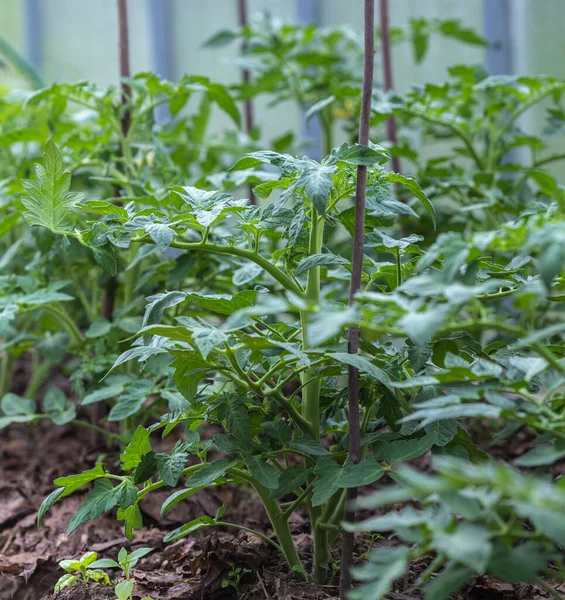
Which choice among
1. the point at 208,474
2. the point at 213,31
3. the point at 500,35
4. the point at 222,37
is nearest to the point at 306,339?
the point at 208,474

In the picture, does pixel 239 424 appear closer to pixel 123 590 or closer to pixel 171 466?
pixel 171 466

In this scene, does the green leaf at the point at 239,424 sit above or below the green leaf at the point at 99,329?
above

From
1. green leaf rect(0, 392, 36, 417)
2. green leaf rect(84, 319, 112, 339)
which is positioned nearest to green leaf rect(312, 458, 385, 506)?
Answer: green leaf rect(84, 319, 112, 339)

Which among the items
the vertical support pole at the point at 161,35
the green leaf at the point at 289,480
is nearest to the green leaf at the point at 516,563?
the green leaf at the point at 289,480

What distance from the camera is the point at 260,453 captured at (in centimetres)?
78

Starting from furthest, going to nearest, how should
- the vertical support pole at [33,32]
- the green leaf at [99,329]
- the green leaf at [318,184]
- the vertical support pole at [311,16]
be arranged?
the vertical support pole at [33,32] → the vertical support pole at [311,16] → the green leaf at [99,329] → the green leaf at [318,184]

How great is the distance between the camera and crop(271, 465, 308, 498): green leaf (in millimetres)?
742

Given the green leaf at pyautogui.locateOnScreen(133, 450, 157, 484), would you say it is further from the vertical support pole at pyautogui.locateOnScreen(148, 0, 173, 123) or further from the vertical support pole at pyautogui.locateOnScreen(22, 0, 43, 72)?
the vertical support pole at pyautogui.locateOnScreen(22, 0, 43, 72)

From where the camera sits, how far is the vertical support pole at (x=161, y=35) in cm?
256

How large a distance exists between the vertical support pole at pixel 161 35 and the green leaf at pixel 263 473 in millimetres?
2065

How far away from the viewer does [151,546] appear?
3.32 ft

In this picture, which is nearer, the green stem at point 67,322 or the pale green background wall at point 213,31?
the green stem at point 67,322

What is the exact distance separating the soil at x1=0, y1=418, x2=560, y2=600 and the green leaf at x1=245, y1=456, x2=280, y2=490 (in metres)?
0.17

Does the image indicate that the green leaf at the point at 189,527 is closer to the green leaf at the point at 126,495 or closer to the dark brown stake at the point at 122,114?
the green leaf at the point at 126,495
